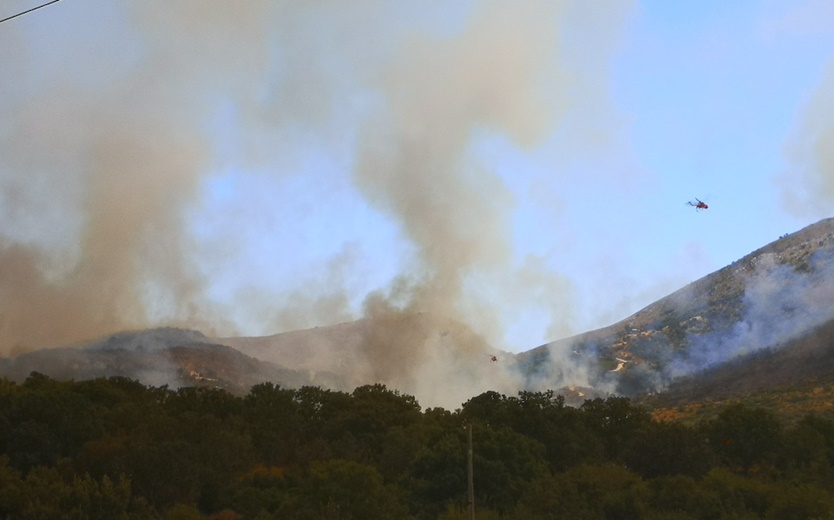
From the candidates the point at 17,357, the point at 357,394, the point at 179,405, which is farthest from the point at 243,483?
the point at 17,357

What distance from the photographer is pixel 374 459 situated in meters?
87.8

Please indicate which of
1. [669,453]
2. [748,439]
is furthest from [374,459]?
[748,439]

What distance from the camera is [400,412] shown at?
10325 centimetres

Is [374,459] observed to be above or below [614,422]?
below

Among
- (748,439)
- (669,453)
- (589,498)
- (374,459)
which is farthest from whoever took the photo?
(748,439)

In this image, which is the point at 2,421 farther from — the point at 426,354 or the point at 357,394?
the point at 426,354

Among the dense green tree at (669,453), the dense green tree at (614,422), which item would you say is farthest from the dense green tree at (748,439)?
the dense green tree at (614,422)

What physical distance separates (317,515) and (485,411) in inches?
1507

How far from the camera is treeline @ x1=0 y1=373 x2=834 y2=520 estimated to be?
6281cm

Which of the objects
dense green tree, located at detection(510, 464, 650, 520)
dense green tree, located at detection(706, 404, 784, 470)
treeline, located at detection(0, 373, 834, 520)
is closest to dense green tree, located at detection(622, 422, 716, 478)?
treeline, located at detection(0, 373, 834, 520)

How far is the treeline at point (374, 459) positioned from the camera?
62.8 meters

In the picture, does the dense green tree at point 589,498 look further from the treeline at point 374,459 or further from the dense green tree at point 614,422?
the dense green tree at point 614,422

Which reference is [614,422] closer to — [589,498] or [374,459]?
[374,459]

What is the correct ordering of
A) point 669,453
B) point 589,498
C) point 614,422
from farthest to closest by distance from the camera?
point 614,422
point 669,453
point 589,498
